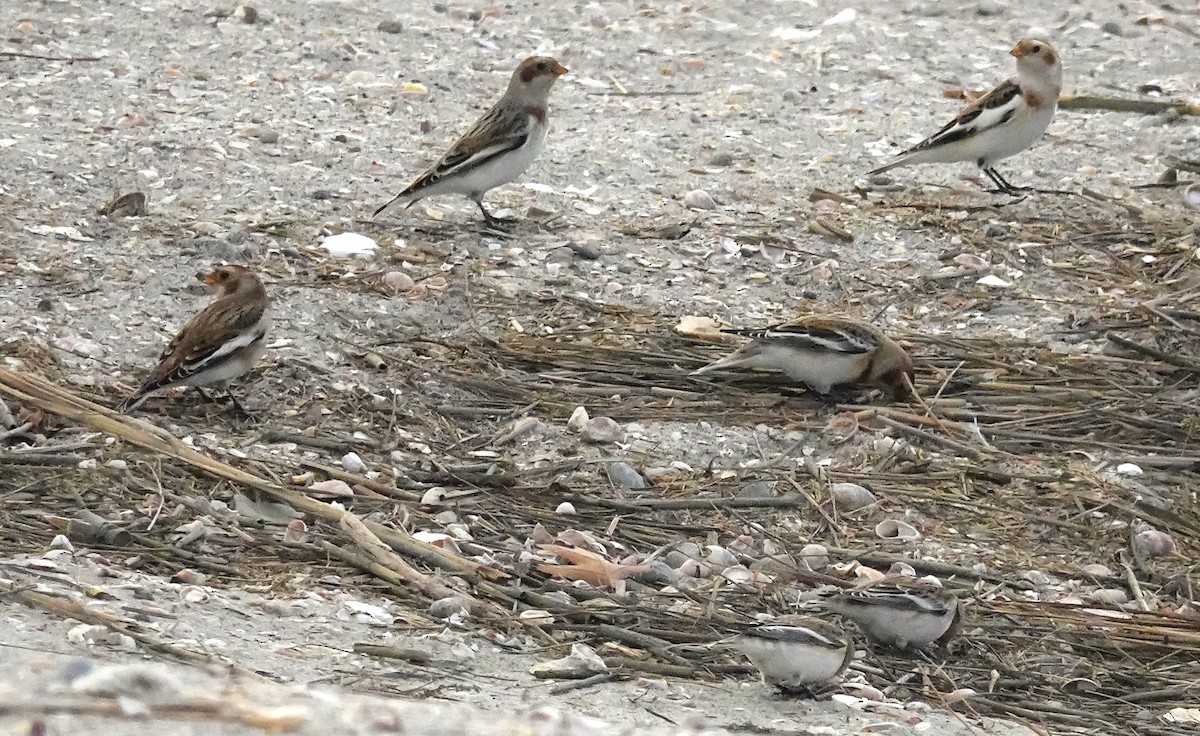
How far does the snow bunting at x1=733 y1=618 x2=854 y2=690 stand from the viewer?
419 centimetres

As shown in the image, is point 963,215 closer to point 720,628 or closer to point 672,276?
point 672,276

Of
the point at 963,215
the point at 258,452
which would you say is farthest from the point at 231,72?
the point at 258,452

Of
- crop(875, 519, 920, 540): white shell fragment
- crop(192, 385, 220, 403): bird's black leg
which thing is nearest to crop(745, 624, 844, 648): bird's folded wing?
crop(875, 519, 920, 540): white shell fragment

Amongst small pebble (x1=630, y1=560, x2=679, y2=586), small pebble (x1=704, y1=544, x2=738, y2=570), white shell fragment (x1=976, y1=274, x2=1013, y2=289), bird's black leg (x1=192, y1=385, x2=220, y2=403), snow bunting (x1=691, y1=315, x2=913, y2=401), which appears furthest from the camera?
white shell fragment (x1=976, y1=274, x2=1013, y2=289)

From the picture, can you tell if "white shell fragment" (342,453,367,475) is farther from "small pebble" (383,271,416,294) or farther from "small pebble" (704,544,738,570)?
"small pebble" (383,271,416,294)

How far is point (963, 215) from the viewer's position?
8547 millimetres

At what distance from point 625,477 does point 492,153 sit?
8.80 feet

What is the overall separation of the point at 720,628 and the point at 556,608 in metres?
0.43

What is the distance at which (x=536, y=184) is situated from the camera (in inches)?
347

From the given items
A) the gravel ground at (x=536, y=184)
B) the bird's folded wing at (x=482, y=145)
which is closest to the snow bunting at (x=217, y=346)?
the gravel ground at (x=536, y=184)

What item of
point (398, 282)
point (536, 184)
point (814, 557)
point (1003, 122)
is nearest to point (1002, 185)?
point (1003, 122)

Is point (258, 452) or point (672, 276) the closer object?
point (258, 452)

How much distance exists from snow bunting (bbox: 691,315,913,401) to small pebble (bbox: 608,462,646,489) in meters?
0.78

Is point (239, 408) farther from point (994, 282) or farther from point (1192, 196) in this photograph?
point (1192, 196)
